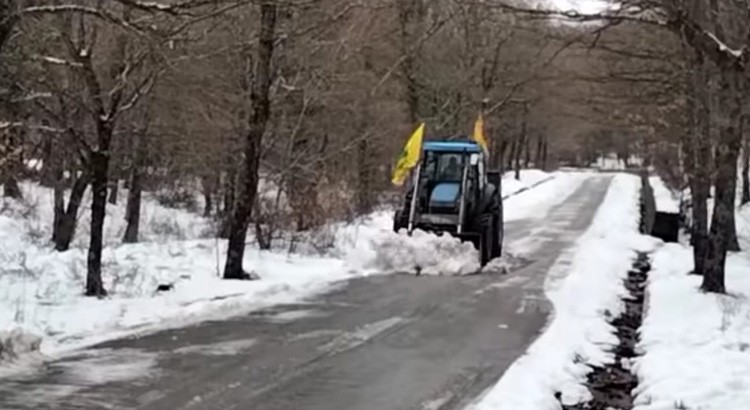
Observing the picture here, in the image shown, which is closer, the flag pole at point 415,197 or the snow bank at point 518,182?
the flag pole at point 415,197

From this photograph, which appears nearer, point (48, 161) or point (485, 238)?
point (485, 238)

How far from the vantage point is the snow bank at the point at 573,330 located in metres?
10.1

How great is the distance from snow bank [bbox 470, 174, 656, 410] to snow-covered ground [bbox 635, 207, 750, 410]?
0.60m

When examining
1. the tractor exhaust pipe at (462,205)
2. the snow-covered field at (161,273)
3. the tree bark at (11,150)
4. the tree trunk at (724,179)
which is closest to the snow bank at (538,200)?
the snow-covered field at (161,273)

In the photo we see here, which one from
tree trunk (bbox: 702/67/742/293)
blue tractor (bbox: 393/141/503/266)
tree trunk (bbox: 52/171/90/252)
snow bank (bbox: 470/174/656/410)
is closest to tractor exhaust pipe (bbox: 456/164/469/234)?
blue tractor (bbox: 393/141/503/266)

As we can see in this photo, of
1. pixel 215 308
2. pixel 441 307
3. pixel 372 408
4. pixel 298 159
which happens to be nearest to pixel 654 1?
pixel 441 307

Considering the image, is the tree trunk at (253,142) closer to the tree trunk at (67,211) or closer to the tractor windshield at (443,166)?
the tree trunk at (67,211)

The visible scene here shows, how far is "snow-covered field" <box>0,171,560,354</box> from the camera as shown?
13602 mm

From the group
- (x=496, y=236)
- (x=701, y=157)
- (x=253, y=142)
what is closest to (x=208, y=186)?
(x=496, y=236)

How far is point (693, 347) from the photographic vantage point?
12.5 meters

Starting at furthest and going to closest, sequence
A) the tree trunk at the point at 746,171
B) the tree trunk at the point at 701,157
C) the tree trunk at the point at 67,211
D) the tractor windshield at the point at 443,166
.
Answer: the tree trunk at the point at 746,171 < the tractor windshield at the point at 443,166 < the tree trunk at the point at 67,211 < the tree trunk at the point at 701,157

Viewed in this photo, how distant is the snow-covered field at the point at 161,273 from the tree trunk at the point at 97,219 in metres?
0.25

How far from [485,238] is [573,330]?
902 centimetres

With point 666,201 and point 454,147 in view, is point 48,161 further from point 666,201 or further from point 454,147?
point 666,201
